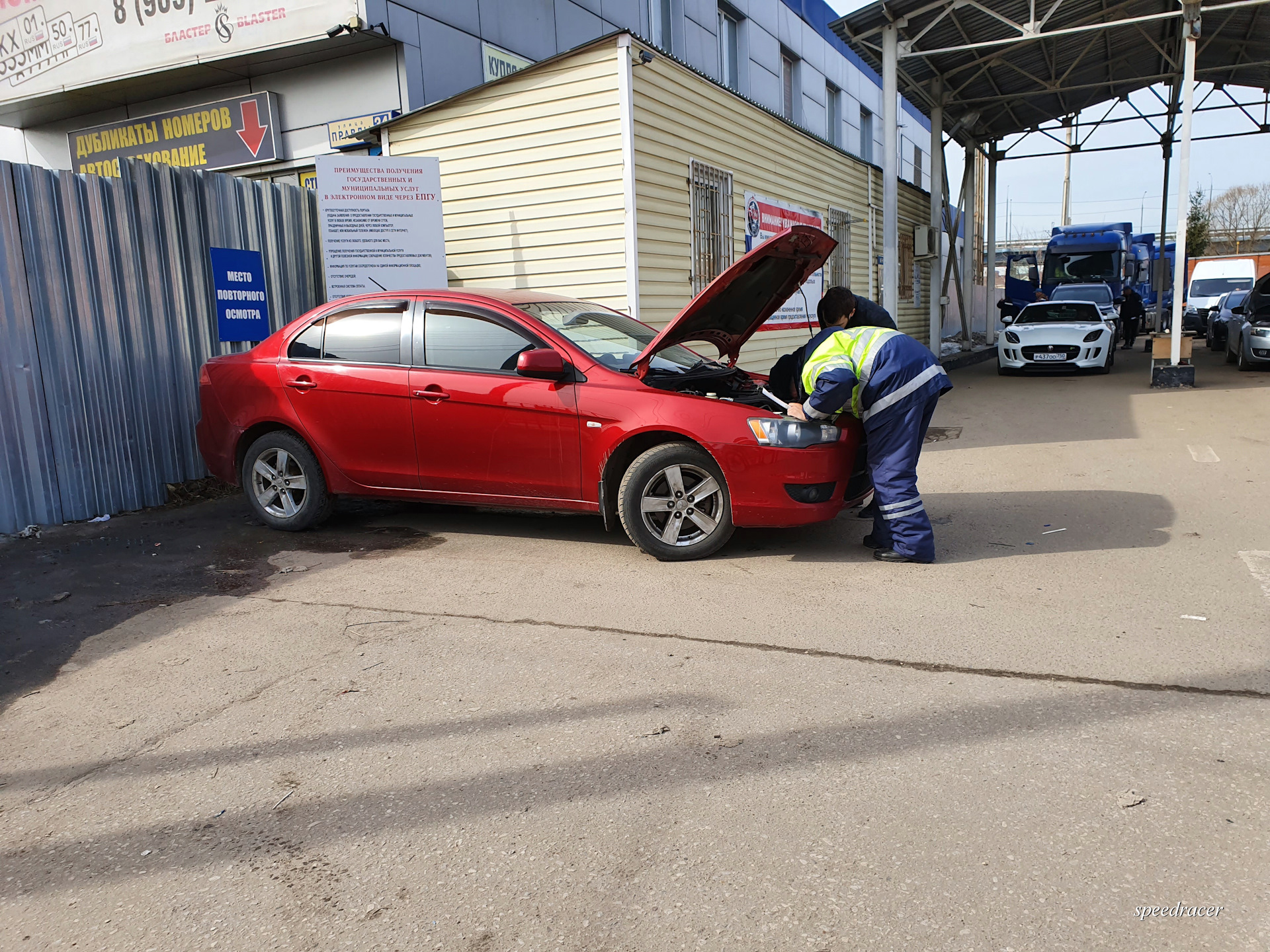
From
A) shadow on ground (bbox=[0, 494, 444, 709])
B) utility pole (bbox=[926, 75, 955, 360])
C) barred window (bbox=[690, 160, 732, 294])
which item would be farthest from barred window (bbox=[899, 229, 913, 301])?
shadow on ground (bbox=[0, 494, 444, 709])

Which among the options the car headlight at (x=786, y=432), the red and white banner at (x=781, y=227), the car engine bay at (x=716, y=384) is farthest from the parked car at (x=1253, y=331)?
the car headlight at (x=786, y=432)

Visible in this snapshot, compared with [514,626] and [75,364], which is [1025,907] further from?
[75,364]

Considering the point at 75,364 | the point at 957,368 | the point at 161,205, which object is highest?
the point at 161,205

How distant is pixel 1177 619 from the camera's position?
4355mm

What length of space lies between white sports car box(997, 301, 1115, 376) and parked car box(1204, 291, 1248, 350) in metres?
6.01

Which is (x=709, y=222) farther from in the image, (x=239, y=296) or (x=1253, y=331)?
(x=1253, y=331)

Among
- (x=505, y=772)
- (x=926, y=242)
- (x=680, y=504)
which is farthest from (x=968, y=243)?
(x=505, y=772)

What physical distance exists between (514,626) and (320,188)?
578 centimetres

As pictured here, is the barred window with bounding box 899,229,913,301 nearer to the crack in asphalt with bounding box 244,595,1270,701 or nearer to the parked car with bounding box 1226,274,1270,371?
the parked car with bounding box 1226,274,1270,371

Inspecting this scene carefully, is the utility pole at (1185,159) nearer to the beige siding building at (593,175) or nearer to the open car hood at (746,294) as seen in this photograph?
the beige siding building at (593,175)

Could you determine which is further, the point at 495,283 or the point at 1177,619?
the point at 495,283

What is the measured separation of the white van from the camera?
29219 mm

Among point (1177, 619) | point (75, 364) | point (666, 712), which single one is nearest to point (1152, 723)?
point (1177, 619)

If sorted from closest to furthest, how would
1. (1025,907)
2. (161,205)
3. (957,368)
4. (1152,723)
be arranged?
(1025,907) < (1152,723) < (161,205) < (957,368)
